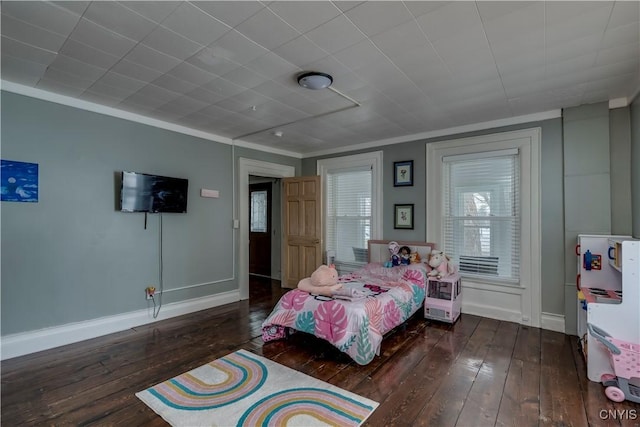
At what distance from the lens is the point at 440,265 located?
3904 mm

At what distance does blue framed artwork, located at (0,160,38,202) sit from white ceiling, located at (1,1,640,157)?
0.78m

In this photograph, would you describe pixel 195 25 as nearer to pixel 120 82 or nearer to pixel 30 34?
pixel 30 34

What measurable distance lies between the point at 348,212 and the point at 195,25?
152 inches

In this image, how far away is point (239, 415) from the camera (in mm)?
1995

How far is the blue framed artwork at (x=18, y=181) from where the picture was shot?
2.77 meters

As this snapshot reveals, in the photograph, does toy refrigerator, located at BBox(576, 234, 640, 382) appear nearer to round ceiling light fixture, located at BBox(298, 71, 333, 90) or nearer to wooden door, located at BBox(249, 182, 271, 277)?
round ceiling light fixture, located at BBox(298, 71, 333, 90)

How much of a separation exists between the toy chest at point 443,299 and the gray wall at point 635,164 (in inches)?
70.7

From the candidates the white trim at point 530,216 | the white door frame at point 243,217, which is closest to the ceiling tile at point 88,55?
the white door frame at point 243,217

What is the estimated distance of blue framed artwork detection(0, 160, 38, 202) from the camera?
2.77 metres

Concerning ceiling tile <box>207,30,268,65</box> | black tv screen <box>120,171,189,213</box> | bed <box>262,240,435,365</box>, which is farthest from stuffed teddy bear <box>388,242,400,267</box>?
ceiling tile <box>207,30,268,65</box>

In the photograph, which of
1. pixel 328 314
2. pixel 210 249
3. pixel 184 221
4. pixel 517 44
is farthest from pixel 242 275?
pixel 517 44

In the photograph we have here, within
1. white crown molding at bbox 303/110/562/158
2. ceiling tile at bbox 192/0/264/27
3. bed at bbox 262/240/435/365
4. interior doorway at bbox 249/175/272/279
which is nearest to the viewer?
ceiling tile at bbox 192/0/264/27

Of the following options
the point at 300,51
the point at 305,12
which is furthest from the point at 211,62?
the point at 305,12

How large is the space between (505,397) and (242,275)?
377 centimetres
